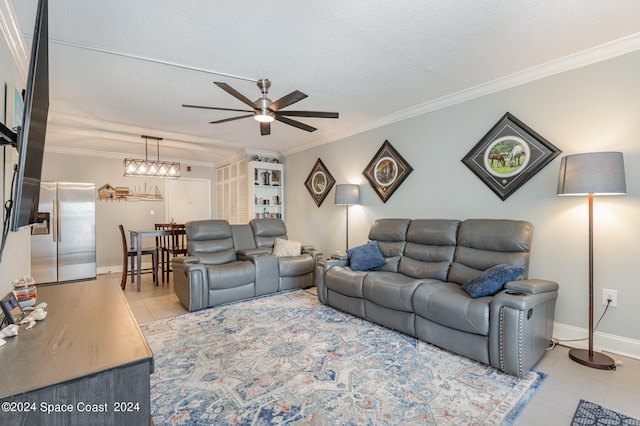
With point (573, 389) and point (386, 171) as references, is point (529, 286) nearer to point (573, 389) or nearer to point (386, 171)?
point (573, 389)

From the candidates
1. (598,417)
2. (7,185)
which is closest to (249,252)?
(7,185)

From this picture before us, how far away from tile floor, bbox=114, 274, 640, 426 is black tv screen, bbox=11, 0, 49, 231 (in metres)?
2.62

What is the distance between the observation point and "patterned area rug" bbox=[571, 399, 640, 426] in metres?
1.65

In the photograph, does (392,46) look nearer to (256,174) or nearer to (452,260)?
(452,260)

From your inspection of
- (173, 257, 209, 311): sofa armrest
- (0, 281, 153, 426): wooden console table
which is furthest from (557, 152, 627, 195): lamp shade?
(173, 257, 209, 311): sofa armrest

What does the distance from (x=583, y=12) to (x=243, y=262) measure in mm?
4118

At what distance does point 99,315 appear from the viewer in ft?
4.69

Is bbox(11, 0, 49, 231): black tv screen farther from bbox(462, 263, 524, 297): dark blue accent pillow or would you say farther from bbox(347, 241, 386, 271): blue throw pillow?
bbox(347, 241, 386, 271): blue throw pillow

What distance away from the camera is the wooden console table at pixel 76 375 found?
2.80ft

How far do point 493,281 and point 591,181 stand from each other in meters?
1.02

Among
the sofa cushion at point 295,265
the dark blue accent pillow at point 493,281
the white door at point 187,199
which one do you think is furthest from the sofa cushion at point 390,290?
the white door at point 187,199

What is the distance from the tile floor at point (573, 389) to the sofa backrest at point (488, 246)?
738mm

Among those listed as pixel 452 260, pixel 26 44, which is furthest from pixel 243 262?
pixel 26 44

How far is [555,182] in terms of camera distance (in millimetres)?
2775
